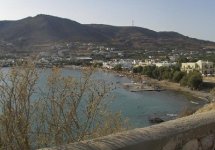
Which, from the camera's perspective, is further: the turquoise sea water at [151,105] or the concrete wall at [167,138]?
Result: the turquoise sea water at [151,105]

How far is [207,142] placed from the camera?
3684 mm

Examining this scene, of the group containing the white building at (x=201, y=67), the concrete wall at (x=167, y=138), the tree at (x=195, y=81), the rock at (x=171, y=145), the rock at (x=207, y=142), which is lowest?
the tree at (x=195, y=81)

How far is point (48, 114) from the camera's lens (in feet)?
16.5

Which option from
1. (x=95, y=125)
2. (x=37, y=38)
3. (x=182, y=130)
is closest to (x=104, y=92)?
(x=95, y=125)

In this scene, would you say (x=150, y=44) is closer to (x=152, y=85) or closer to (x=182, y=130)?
(x=152, y=85)

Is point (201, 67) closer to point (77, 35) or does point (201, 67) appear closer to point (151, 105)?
point (151, 105)

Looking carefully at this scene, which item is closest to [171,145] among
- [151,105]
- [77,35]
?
[151,105]

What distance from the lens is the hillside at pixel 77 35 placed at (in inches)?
5443

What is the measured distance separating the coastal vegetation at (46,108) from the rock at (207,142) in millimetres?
1394

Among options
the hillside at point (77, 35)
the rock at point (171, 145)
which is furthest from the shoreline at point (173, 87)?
the rock at point (171, 145)

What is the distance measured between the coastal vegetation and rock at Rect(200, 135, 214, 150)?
4.57 feet

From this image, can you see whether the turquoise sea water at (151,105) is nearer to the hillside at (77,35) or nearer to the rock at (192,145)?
the rock at (192,145)

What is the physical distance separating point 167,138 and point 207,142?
0.61 meters

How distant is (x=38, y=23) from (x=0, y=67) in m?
151
